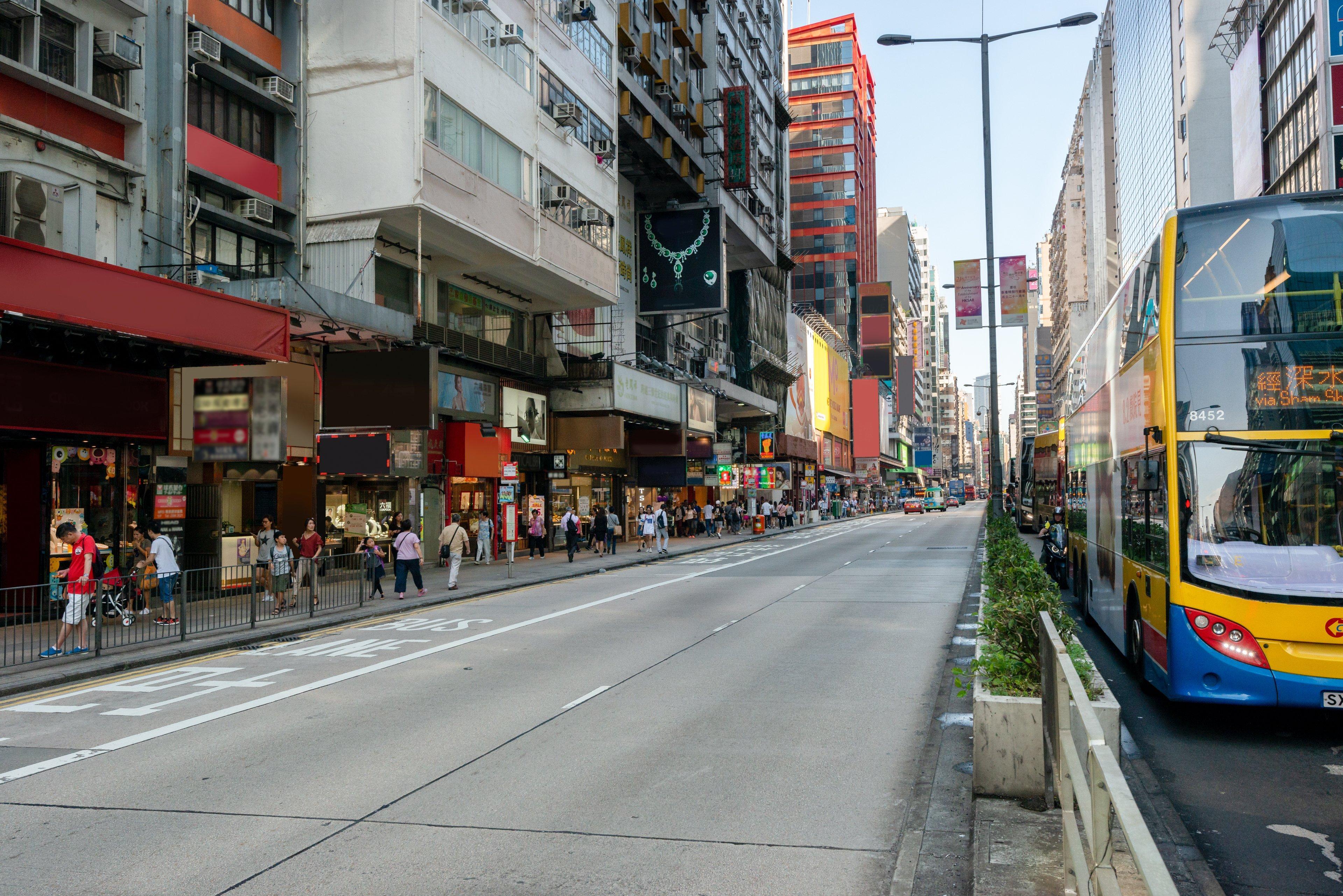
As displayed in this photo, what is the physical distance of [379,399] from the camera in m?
24.0

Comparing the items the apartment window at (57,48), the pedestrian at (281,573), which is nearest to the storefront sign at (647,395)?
the pedestrian at (281,573)

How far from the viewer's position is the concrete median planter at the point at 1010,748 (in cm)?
606

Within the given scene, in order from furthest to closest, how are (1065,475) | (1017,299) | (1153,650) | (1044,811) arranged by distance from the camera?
(1065,475)
(1017,299)
(1153,650)
(1044,811)

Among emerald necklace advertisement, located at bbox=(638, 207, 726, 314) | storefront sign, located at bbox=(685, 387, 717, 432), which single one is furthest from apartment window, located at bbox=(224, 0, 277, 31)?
storefront sign, located at bbox=(685, 387, 717, 432)

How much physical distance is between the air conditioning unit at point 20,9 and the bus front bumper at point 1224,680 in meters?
18.6

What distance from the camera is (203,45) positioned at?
2041 centimetres

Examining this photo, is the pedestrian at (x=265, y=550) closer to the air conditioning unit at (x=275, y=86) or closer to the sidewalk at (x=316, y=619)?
the sidewalk at (x=316, y=619)

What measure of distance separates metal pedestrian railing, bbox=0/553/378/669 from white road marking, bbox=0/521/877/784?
8.18 feet

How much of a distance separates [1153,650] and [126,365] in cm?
1732

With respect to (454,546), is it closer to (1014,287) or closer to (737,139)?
(1014,287)

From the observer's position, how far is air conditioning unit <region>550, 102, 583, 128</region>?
30.5 meters

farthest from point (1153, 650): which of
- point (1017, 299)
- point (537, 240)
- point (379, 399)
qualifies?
point (537, 240)

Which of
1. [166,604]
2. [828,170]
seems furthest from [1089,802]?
[828,170]

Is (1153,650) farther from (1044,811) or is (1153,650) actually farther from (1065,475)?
(1065,475)
